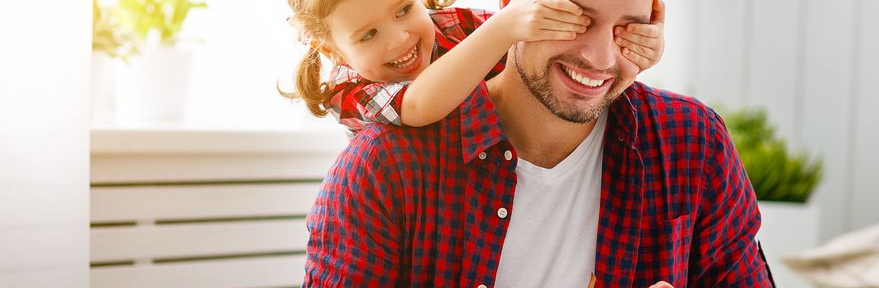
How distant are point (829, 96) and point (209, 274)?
74.1 inches

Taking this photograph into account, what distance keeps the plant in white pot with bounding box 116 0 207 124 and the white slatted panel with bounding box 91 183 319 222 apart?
197 mm

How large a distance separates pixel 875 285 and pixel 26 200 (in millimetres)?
1720

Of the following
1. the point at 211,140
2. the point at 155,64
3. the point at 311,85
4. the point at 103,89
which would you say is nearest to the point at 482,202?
the point at 311,85

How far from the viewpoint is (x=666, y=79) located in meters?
2.80

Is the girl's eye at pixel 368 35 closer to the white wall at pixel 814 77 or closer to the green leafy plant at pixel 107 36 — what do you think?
the green leafy plant at pixel 107 36

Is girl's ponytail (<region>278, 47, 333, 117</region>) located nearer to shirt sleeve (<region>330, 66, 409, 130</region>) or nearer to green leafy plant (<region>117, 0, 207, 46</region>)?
shirt sleeve (<region>330, 66, 409, 130</region>)

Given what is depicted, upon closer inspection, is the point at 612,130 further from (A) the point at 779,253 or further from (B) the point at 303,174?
(A) the point at 779,253

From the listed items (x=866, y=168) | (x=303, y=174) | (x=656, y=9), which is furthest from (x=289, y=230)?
(x=866, y=168)

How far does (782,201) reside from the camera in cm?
240

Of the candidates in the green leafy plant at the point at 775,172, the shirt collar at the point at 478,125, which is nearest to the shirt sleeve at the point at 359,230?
the shirt collar at the point at 478,125

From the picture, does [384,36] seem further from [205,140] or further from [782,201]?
[782,201]

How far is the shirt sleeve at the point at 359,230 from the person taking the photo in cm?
117

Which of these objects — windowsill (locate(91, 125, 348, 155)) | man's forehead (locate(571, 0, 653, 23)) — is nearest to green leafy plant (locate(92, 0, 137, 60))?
windowsill (locate(91, 125, 348, 155))

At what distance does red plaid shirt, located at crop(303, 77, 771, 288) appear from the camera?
1.18 meters
